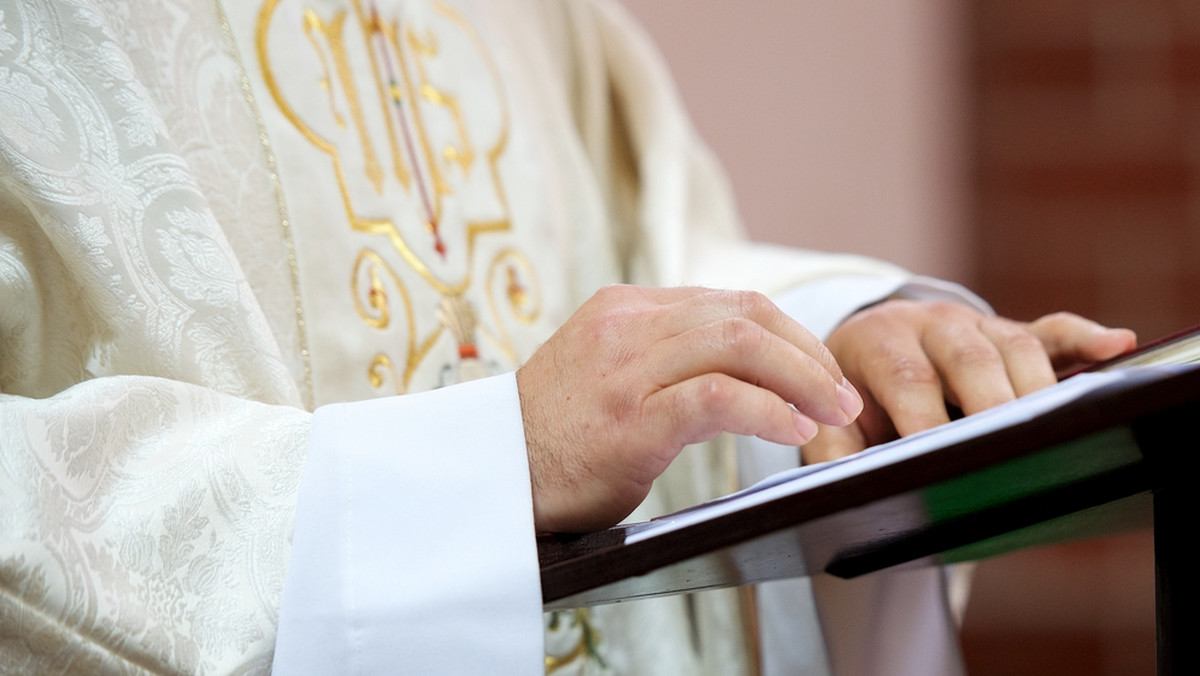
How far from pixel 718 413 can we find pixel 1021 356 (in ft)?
0.89

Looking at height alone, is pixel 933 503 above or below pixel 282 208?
below

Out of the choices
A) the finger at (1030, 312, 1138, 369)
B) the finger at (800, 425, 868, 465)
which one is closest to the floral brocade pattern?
the finger at (800, 425, 868, 465)

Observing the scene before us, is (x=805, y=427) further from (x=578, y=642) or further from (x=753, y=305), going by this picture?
(x=578, y=642)

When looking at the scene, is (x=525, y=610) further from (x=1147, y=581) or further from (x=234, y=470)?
(x=1147, y=581)

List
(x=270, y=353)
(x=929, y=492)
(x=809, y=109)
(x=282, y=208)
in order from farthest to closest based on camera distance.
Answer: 1. (x=809, y=109)
2. (x=282, y=208)
3. (x=270, y=353)
4. (x=929, y=492)

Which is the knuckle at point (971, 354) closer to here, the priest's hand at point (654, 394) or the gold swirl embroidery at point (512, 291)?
the priest's hand at point (654, 394)

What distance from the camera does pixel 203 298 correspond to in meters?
0.56

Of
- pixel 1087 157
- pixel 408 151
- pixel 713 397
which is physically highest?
pixel 408 151

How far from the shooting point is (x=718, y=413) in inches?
17.8

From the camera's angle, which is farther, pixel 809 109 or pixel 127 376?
pixel 809 109

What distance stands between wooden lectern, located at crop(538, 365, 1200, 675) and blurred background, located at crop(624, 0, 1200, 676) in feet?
5.65

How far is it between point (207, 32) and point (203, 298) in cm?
23

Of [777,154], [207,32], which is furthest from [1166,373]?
[777,154]

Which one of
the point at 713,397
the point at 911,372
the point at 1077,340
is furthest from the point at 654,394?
the point at 1077,340
